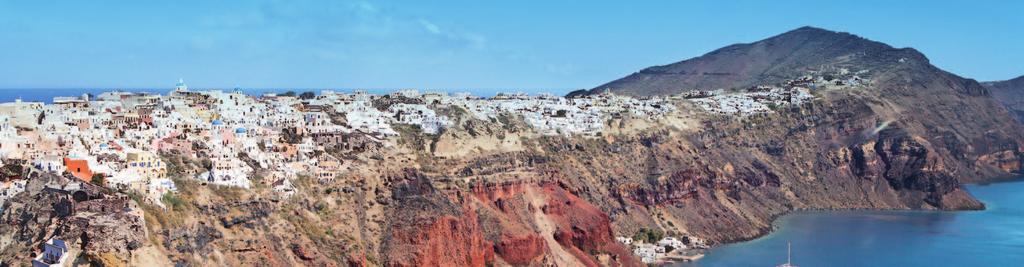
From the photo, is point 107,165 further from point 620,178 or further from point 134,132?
point 620,178

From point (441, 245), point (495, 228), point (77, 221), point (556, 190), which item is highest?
point (77, 221)

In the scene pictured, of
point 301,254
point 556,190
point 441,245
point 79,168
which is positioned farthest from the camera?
point 556,190

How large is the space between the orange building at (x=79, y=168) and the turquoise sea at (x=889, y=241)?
6102 cm

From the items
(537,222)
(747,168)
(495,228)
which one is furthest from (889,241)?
(495,228)

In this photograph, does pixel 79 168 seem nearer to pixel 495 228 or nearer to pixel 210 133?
pixel 210 133

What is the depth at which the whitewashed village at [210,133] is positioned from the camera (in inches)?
2844

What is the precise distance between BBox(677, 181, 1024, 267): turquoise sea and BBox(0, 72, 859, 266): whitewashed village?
8351 mm

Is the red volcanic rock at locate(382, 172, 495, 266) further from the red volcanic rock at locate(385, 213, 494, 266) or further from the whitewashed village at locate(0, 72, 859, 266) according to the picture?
the whitewashed village at locate(0, 72, 859, 266)

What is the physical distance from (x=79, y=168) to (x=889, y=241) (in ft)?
298

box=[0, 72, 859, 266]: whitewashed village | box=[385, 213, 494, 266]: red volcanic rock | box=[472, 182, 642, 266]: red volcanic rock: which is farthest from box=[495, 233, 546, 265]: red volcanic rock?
box=[0, 72, 859, 266]: whitewashed village

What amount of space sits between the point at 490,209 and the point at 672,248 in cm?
2993

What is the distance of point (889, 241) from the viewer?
12850 centimetres

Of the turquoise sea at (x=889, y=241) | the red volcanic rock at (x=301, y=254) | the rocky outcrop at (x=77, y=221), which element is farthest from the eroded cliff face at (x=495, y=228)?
the rocky outcrop at (x=77, y=221)

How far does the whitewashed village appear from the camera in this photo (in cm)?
7225
